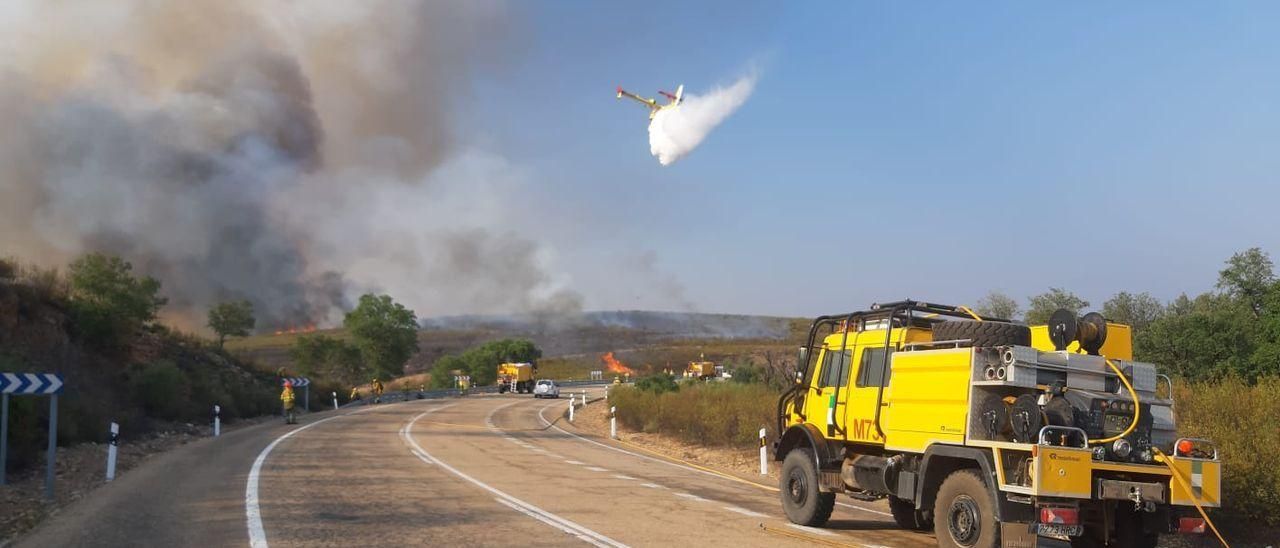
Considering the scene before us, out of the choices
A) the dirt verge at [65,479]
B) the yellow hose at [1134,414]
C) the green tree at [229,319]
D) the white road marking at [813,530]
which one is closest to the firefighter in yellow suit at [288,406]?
the dirt verge at [65,479]

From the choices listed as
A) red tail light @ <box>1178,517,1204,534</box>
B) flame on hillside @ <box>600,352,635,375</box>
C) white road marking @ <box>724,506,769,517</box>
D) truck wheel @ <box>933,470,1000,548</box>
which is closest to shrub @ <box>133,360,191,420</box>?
white road marking @ <box>724,506,769,517</box>

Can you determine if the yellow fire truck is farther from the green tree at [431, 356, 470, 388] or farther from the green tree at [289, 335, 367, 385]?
the green tree at [431, 356, 470, 388]

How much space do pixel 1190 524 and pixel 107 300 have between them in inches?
1467

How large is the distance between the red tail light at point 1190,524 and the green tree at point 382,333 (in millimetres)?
80545

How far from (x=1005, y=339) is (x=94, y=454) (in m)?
18.9

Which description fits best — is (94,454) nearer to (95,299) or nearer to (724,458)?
(724,458)

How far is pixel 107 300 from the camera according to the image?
3478cm

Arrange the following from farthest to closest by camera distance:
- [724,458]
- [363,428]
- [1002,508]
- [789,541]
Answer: [363,428], [724,458], [789,541], [1002,508]

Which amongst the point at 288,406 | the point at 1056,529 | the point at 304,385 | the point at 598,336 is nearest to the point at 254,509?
the point at 1056,529

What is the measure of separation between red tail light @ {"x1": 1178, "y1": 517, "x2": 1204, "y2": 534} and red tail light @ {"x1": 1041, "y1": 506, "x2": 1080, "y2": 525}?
1183 millimetres

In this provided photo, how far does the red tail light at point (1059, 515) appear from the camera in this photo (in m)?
7.68

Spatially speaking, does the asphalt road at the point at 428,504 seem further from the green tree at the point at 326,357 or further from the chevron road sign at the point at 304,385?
the green tree at the point at 326,357

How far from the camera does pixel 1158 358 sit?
22.7 meters

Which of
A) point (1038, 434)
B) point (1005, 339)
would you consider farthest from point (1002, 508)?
point (1005, 339)
